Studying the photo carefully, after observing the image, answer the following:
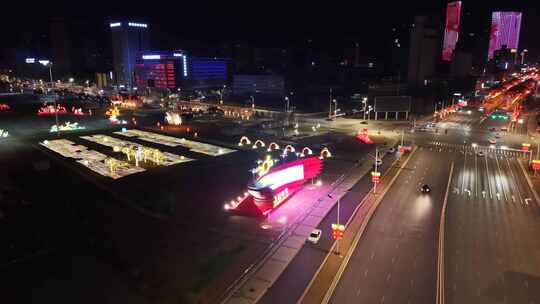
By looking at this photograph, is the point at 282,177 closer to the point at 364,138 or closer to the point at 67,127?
the point at 364,138

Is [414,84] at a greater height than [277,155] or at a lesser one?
greater

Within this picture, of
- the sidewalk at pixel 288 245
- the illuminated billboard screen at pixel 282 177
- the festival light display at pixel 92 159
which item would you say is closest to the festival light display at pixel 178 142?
the festival light display at pixel 92 159

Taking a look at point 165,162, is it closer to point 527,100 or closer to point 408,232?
point 408,232

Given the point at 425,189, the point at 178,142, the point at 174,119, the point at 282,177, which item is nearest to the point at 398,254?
the point at 282,177

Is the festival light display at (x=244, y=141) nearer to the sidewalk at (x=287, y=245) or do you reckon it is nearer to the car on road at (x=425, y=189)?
the sidewalk at (x=287, y=245)

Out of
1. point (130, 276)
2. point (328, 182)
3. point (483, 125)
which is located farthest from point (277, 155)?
point (483, 125)
